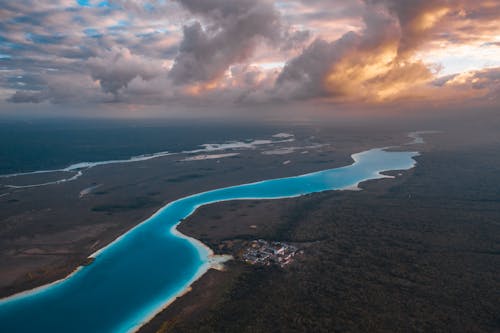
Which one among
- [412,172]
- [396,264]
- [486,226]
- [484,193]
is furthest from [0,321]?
[412,172]

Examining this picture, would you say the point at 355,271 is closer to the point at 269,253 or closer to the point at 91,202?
the point at 269,253

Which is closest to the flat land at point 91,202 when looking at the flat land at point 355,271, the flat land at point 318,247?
the flat land at point 318,247

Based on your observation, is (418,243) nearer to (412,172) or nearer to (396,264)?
(396,264)

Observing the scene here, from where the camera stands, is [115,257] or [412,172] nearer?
[115,257]

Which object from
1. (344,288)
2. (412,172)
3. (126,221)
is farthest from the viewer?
(412,172)

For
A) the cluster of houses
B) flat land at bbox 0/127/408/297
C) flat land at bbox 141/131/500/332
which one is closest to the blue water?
flat land at bbox 0/127/408/297
